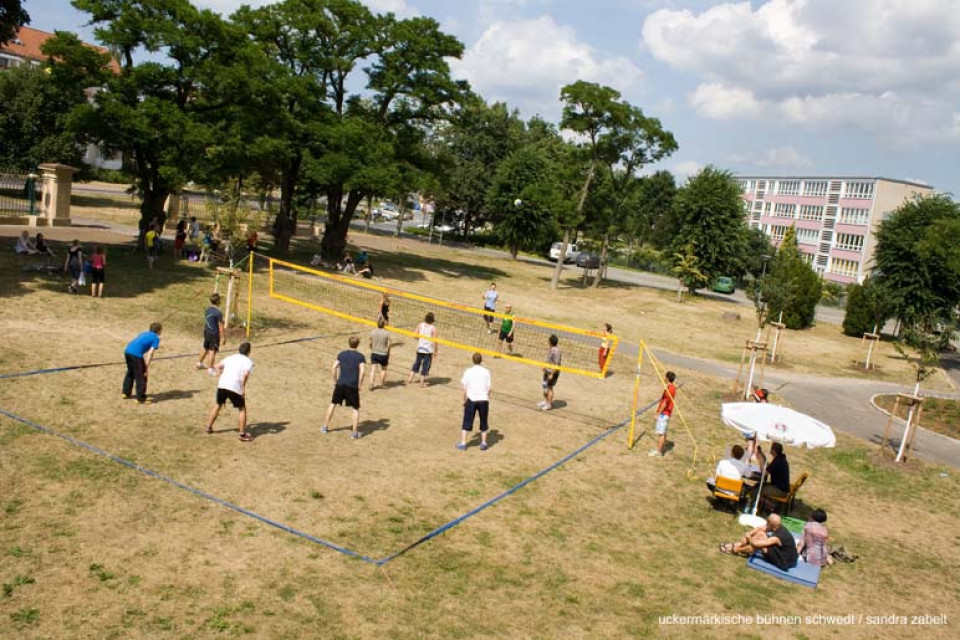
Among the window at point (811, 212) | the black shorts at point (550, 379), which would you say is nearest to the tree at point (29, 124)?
the black shorts at point (550, 379)

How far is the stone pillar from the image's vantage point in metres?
Answer: 33.6

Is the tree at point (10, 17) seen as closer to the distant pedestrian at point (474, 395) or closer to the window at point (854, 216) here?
the distant pedestrian at point (474, 395)

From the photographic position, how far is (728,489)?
11641mm

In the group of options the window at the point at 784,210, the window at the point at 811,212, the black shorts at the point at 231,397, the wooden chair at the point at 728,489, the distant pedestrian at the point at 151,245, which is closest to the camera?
the wooden chair at the point at 728,489

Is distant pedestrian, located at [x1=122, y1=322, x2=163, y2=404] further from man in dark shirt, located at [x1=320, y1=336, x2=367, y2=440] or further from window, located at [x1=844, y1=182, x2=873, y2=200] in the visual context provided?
window, located at [x1=844, y1=182, x2=873, y2=200]

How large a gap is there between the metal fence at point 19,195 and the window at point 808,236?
9106cm

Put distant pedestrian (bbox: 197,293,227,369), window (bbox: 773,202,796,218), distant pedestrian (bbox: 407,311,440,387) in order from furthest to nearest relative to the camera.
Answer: window (bbox: 773,202,796,218)
distant pedestrian (bbox: 407,311,440,387)
distant pedestrian (bbox: 197,293,227,369)

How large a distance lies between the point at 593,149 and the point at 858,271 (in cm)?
6071

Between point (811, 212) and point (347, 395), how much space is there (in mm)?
101154

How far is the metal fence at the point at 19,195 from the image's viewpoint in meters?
33.3

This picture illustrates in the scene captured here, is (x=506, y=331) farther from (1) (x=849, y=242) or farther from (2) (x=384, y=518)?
(1) (x=849, y=242)

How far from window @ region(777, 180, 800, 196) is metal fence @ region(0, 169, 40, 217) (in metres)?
95.8

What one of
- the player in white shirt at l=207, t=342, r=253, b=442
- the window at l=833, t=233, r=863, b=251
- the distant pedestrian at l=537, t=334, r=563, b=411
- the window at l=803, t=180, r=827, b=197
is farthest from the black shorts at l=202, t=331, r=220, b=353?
the window at l=803, t=180, r=827, b=197

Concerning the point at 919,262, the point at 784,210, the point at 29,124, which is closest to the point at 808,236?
the point at 784,210
